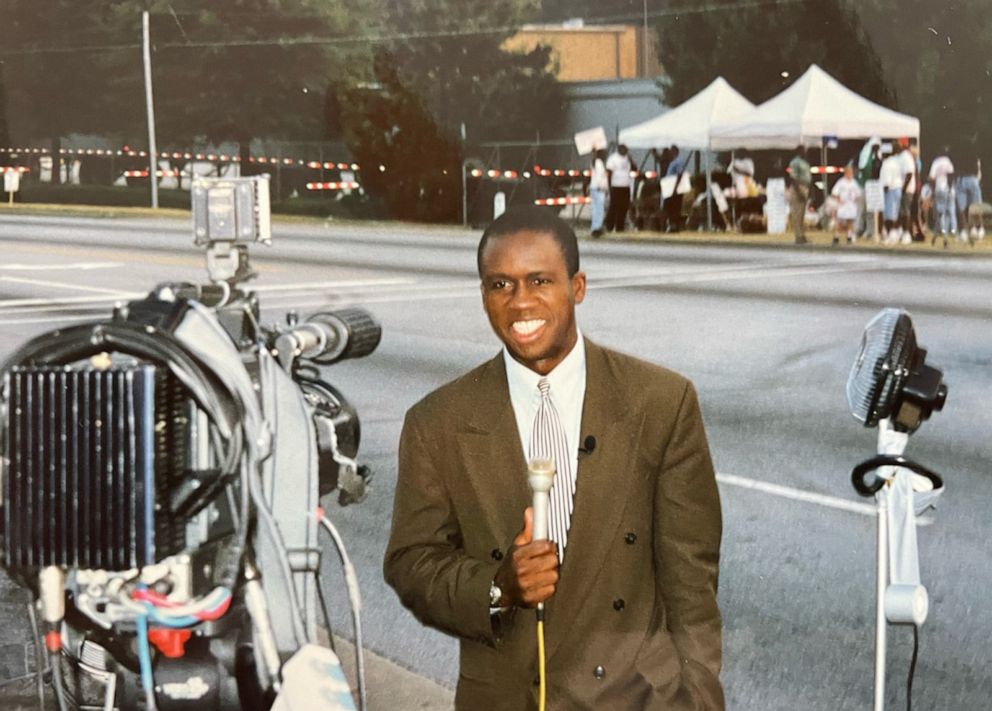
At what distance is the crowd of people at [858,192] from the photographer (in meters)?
3.96

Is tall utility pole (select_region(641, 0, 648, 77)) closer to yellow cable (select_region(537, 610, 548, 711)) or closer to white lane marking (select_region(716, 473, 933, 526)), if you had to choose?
white lane marking (select_region(716, 473, 933, 526))

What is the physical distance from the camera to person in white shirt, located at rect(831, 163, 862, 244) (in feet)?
13.1

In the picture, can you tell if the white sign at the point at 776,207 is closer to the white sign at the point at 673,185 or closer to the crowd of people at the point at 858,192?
the crowd of people at the point at 858,192

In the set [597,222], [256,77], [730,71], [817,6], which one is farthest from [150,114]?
[817,6]

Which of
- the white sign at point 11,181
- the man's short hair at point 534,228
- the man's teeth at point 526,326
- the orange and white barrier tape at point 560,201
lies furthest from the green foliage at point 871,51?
the white sign at point 11,181

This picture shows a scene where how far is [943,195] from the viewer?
4016mm

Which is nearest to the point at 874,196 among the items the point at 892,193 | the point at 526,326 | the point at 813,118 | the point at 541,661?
the point at 892,193

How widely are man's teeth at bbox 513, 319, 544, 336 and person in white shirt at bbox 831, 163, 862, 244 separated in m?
1.71

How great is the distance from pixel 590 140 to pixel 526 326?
1.52 metres

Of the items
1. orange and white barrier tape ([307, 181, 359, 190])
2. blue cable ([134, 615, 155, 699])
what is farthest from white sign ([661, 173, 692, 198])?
blue cable ([134, 615, 155, 699])

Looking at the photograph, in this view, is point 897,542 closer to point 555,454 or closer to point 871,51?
point 555,454

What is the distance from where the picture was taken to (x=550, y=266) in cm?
257

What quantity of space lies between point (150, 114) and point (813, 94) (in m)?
1.80

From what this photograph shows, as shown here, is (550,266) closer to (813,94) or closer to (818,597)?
(813,94)
